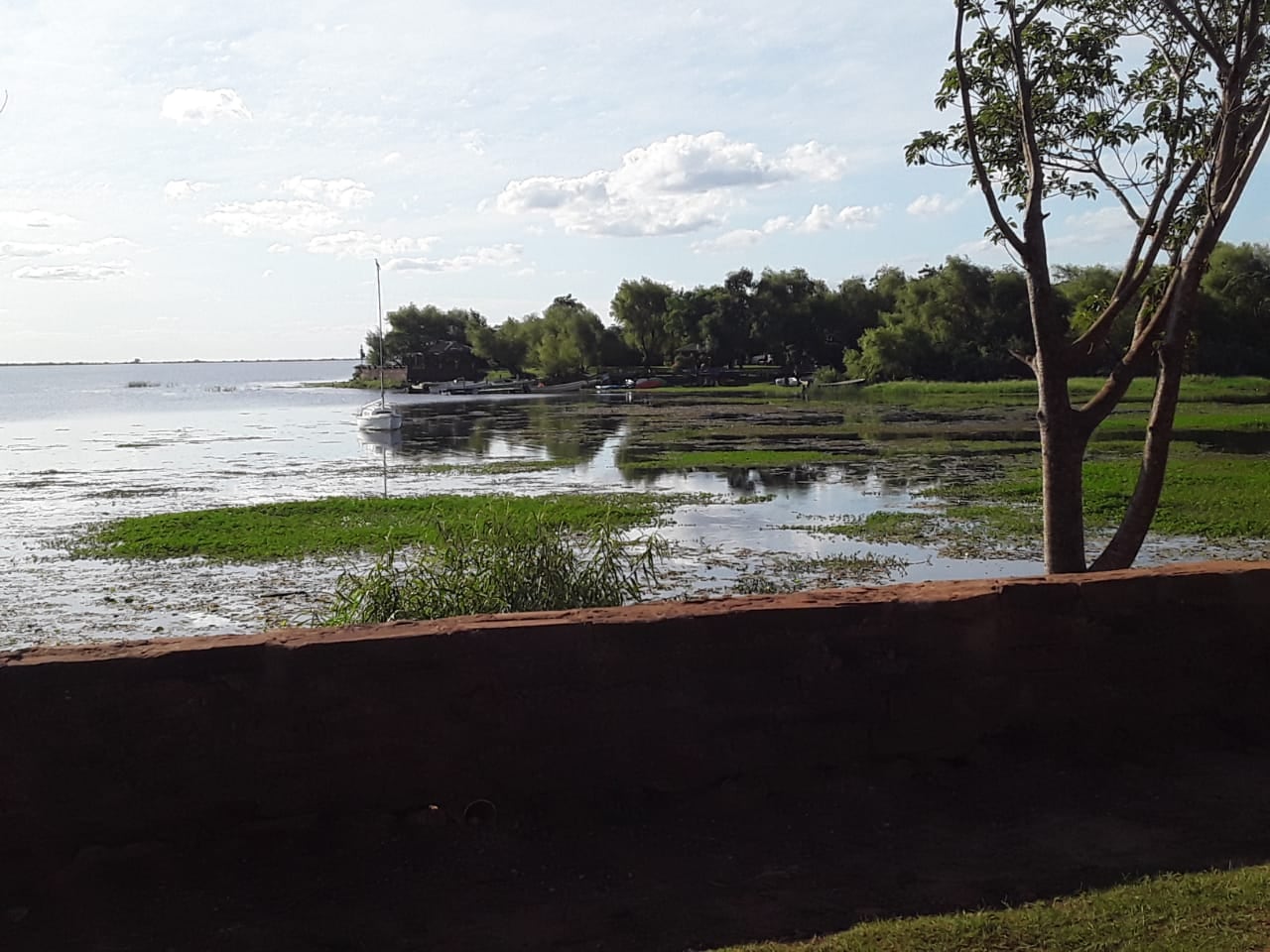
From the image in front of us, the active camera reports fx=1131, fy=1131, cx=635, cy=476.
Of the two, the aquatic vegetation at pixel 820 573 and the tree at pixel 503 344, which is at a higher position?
the tree at pixel 503 344

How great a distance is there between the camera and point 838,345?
99.0m

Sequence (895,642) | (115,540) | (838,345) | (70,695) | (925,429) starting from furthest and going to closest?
(838,345), (925,429), (115,540), (895,642), (70,695)

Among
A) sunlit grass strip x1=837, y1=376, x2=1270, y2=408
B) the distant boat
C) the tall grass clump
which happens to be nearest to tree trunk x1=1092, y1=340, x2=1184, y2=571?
the tall grass clump

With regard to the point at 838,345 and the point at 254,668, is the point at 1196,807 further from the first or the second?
the point at 838,345

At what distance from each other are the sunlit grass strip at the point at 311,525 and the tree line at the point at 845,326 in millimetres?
33959

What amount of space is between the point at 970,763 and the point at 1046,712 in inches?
17.4

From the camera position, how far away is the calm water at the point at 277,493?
12750 millimetres

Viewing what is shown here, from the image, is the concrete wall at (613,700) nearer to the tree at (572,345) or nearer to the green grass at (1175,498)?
the green grass at (1175,498)

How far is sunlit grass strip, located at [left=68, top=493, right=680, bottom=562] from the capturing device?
16188 mm

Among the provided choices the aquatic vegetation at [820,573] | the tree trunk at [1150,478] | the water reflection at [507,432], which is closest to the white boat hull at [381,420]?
the water reflection at [507,432]

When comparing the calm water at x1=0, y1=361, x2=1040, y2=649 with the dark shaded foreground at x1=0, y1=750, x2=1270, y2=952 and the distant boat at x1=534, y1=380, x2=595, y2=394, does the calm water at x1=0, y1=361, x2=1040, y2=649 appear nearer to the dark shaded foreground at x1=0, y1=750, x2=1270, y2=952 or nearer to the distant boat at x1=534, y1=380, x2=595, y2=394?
the dark shaded foreground at x1=0, y1=750, x2=1270, y2=952

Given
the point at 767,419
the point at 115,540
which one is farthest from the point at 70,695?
the point at 767,419

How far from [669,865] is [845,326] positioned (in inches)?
3795

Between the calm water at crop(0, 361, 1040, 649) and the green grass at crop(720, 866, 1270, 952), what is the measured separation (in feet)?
29.7
